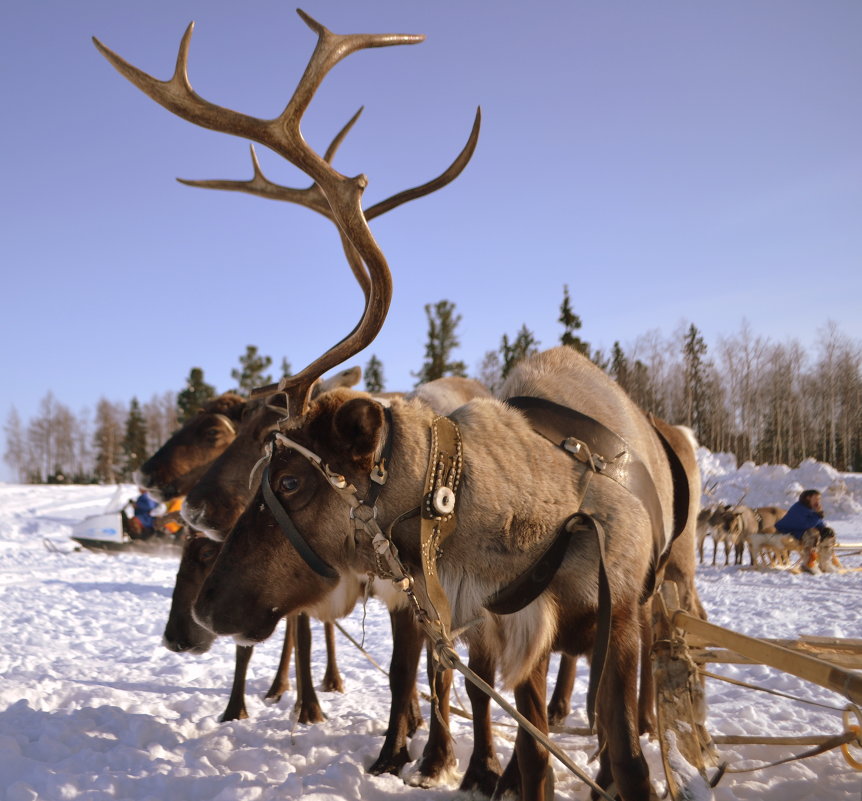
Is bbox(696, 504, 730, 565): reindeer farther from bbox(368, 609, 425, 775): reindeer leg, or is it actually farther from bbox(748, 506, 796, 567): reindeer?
bbox(368, 609, 425, 775): reindeer leg

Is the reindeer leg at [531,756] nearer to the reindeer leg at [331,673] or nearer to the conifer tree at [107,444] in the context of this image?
the reindeer leg at [331,673]

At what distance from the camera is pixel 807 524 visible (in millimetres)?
14367

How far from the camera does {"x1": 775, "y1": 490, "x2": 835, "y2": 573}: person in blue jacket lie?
13641 millimetres

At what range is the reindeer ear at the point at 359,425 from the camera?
8.40 feet

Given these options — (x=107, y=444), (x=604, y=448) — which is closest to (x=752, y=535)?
(x=604, y=448)

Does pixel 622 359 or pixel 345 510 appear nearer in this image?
pixel 345 510

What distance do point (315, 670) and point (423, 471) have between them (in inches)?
200

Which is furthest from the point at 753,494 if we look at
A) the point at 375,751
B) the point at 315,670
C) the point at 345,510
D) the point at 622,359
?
the point at 345,510

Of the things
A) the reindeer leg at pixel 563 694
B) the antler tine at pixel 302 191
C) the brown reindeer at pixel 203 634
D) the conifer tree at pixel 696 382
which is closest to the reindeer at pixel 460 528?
the antler tine at pixel 302 191

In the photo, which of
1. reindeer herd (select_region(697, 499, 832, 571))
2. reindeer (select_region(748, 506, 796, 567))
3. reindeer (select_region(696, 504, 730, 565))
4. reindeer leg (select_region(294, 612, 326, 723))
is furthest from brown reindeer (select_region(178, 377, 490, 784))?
reindeer (select_region(696, 504, 730, 565))

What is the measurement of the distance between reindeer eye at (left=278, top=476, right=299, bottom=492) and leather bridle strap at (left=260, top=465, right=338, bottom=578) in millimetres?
45

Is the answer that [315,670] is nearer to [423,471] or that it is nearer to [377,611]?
[377,611]

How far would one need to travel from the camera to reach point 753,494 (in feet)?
82.7

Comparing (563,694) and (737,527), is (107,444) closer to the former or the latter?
(737,527)
